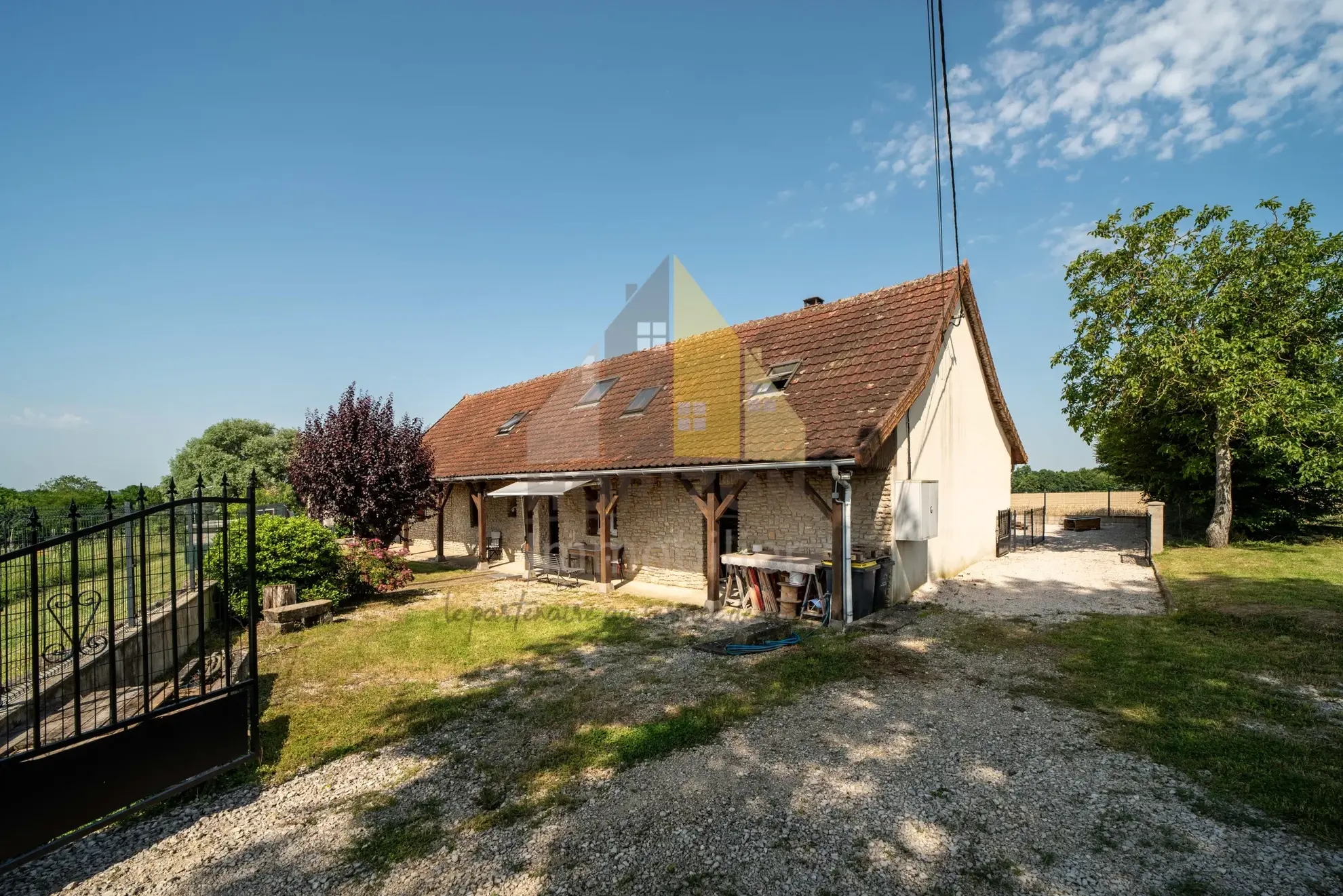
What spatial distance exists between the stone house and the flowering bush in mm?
2879

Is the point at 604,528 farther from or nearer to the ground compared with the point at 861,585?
farther from the ground

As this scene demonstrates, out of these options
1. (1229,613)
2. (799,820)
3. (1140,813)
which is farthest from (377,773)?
(1229,613)

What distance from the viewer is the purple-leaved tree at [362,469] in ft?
44.9

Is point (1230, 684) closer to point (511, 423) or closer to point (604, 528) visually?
point (604, 528)

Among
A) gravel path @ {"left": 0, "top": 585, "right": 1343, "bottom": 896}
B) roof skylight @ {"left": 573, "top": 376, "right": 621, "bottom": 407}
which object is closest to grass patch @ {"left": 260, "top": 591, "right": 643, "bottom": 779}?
gravel path @ {"left": 0, "top": 585, "right": 1343, "bottom": 896}

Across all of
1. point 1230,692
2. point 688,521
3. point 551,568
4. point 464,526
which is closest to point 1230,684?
point 1230,692

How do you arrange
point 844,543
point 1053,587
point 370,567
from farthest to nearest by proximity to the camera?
point 1053,587 → point 370,567 → point 844,543

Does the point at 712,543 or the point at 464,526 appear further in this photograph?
the point at 464,526

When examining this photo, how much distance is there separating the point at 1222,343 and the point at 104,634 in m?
22.1

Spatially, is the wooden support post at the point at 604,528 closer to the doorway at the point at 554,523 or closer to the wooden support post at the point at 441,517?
the doorway at the point at 554,523

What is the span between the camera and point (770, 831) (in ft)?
13.0

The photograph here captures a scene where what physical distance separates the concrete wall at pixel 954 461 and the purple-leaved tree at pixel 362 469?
10.6 meters

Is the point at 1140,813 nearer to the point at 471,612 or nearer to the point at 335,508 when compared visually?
the point at 471,612

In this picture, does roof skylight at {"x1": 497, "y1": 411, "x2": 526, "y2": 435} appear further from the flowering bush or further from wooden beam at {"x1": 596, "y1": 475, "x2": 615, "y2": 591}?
wooden beam at {"x1": 596, "y1": 475, "x2": 615, "y2": 591}
